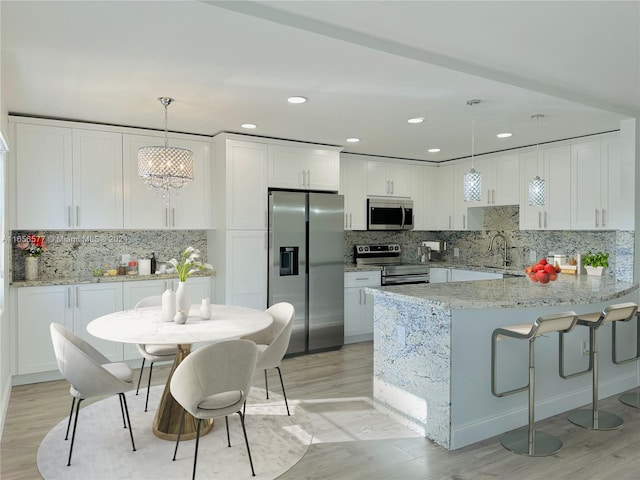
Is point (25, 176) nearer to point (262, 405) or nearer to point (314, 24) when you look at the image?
point (262, 405)

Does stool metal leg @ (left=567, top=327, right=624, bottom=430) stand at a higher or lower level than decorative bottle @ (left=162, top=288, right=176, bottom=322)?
lower

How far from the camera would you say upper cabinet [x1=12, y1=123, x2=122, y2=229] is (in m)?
4.22

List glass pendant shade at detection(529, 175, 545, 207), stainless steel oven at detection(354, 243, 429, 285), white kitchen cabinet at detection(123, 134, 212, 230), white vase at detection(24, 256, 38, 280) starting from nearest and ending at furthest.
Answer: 1. glass pendant shade at detection(529, 175, 545, 207)
2. white vase at detection(24, 256, 38, 280)
3. white kitchen cabinet at detection(123, 134, 212, 230)
4. stainless steel oven at detection(354, 243, 429, 285)

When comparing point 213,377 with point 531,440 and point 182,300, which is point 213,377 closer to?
point 182,300

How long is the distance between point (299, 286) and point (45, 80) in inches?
121

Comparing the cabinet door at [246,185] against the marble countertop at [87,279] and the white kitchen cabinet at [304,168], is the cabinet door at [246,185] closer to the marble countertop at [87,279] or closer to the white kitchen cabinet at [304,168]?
the white kitchen cabinet at [304,168]

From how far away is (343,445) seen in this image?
3021mm

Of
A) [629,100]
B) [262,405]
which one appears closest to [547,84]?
[629,100]

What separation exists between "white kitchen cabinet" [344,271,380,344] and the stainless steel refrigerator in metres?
0.18

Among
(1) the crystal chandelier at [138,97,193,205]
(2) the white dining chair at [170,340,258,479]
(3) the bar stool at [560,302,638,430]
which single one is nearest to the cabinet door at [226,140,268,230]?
(1) the crystal chandelier at [138,97,193,205]

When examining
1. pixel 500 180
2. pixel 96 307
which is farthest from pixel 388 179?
pixel 96 307

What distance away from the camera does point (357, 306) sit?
579cm

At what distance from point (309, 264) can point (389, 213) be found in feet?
5.61

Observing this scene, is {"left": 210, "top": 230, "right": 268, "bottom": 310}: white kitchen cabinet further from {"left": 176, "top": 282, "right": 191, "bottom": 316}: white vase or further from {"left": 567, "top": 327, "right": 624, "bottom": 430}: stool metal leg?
{"left": 567, "top": 327, "right": 624, "bottom": 430}: stool metal leg
